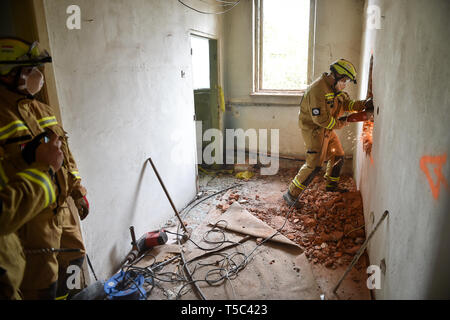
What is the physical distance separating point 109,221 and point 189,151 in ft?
6.59

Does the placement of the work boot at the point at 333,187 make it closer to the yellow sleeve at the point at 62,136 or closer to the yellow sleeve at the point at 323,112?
the yellow sleeve at the point at 323,112

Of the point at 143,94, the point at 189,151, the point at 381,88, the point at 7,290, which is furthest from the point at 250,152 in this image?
the point at 7,290

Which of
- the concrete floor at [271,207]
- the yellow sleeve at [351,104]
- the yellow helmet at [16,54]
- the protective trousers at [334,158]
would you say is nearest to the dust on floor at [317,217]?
the concrete floor at [271,207]

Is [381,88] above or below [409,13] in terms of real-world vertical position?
below

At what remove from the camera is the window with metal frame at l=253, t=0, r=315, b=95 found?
5.49 metres

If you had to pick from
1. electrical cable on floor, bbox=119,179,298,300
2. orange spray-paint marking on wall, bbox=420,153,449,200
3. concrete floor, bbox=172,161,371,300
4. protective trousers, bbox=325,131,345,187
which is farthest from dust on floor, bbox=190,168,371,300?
orange spray-paint marking on wall, bbox=420,153,449,200

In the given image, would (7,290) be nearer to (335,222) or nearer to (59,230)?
(59,230)

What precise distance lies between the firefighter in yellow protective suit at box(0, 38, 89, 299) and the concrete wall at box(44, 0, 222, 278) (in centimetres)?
35

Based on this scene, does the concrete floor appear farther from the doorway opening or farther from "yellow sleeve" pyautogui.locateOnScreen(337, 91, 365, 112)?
"yellow sleeve" pyautogui.locateOnScreen(337, 91, 365, 112)

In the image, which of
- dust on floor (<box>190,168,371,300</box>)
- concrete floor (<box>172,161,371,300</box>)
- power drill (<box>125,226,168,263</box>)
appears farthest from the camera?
power drill (<box>125,226,168,263</box>)

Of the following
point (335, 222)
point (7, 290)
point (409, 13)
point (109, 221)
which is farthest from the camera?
point (335, 222)

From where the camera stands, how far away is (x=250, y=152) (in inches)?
251
